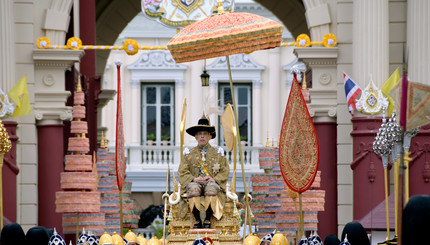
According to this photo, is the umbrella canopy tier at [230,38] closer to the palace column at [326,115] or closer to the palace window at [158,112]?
the palace column at [326,115]

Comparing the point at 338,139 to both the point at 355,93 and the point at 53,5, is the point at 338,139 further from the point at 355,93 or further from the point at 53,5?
the point at 53,5

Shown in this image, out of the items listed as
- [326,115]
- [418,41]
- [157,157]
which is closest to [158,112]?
[157,157]

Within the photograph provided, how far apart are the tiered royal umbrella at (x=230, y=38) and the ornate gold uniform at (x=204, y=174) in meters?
0.94

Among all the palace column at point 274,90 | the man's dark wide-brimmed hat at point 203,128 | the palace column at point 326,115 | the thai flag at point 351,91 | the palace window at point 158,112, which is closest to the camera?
the man's dark wide-brimmed hat at point 203,128

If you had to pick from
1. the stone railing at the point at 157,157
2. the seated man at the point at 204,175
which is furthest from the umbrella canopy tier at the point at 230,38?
the stone railing at the point at 157,157

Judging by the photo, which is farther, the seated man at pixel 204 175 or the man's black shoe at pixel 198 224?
the man's black shoe at pixel 198 224

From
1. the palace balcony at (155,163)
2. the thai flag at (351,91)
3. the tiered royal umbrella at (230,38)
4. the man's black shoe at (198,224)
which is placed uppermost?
the tiered royal umbrella at (230,38)

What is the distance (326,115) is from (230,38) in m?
6.12

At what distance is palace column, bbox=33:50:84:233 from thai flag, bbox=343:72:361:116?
553 centimetres

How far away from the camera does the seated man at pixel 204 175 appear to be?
21.4m

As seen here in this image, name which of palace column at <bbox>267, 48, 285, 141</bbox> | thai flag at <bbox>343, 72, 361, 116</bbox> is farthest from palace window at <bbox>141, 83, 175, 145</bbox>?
thai flag at <bbox>343, 72, 361, 116</bbox>

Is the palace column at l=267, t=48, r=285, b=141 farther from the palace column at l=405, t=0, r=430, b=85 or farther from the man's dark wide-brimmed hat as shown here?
the man's dark wide-brimmed hat

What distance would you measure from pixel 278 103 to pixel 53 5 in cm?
1896

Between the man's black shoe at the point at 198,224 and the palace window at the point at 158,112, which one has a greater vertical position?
the palace window at the point at 158,112
